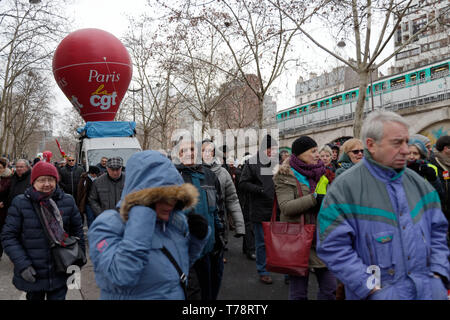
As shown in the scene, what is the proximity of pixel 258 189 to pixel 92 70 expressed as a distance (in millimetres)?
9084

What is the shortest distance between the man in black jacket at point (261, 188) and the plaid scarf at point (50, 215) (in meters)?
2.77

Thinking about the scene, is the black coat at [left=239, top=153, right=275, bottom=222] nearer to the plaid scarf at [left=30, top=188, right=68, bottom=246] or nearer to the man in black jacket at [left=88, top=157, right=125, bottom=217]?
the man in black jacket at [left=88, top=157, right=125, bottom=217]

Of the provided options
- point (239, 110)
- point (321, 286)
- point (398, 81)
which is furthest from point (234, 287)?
point (239, 110)

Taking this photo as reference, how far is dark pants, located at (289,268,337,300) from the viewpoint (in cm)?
314

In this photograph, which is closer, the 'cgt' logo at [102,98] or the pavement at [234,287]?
the pavement at [234,287]

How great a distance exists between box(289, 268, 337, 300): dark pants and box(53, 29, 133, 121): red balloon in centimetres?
1086

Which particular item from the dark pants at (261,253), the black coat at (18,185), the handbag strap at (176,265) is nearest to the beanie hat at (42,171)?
the handbag strap at (176,265)

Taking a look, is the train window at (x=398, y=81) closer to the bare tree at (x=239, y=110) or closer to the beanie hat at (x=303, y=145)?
the bare tree at (x=239, y=110)

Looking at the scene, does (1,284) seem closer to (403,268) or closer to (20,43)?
(403,268)

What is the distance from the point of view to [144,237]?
1.66m

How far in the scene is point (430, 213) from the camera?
203 centimetres

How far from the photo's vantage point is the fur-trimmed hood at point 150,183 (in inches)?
68.1
